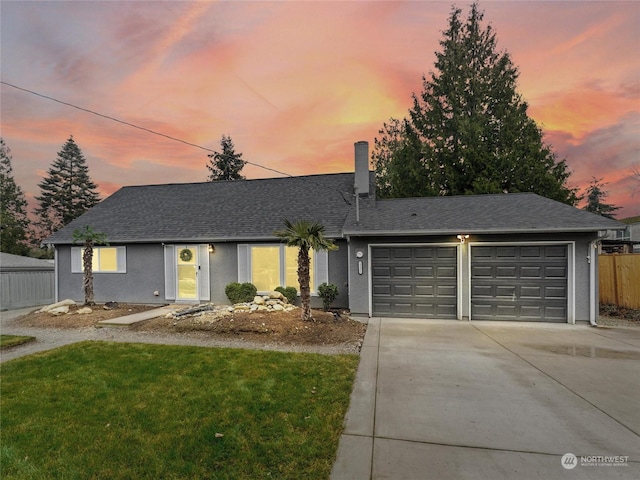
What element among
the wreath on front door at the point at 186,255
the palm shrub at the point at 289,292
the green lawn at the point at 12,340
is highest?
the wreath on front door at the point at 186,255

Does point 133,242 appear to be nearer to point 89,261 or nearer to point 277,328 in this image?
point 89,261

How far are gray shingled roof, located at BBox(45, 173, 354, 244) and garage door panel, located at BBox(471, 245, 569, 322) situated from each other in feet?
14.7

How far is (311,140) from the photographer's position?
15.5 metres

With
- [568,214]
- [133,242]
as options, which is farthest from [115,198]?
[568,214]

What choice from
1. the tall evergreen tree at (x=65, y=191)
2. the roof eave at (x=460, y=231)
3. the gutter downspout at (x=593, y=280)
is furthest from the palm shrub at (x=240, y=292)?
the tall evergreen tree at (x=65, y=191)

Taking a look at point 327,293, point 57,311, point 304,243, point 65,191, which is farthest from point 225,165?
point 304,243

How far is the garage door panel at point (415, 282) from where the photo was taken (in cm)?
864

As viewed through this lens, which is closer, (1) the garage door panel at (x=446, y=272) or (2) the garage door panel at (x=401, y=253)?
(1) the garage door panel at (x=446, y=272)

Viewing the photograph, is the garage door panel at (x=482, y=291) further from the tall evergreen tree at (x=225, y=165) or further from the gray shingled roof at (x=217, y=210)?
the tall evergreen tree at (x=225, y=165)

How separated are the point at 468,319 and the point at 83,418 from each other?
8.58 m

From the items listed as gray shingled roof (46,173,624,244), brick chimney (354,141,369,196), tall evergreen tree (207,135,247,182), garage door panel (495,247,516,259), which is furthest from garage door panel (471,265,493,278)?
tall evergreen tree (207,135,247,182)

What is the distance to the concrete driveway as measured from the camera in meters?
2.63

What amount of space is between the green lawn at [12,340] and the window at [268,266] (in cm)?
543

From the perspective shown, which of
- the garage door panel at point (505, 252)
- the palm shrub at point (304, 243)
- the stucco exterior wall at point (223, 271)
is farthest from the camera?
the stucco exterior wall at point (223, 271)
